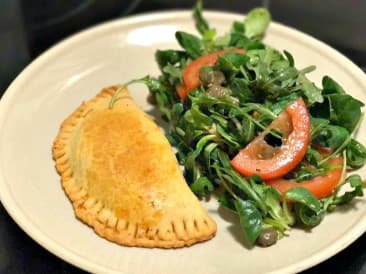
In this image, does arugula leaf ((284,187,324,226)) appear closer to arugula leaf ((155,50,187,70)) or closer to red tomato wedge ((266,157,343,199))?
red tomato wedge ((266,157,343,199))

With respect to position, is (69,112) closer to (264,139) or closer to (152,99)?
(152,99)

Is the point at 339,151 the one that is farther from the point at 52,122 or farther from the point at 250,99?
the point at 52,122

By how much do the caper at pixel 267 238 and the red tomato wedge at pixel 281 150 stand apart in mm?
125

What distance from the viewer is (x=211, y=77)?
1.64m

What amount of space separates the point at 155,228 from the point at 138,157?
0.19 m

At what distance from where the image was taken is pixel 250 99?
162cm

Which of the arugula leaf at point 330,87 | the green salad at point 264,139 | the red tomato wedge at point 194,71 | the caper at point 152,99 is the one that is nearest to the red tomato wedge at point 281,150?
the green salad at point 264,139

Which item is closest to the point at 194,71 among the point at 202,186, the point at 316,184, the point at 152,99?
the point at 152,99

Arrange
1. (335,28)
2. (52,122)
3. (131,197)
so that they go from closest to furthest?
(131,197), (52,122), (335,28)

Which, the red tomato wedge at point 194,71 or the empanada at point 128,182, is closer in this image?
the empanada at point 128,182

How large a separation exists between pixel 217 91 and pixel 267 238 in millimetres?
396

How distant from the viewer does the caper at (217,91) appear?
162 cm

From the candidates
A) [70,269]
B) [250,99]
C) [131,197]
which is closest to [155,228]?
[131,197]

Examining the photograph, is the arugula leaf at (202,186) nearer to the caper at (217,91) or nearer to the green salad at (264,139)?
the green salad at (264,139)
